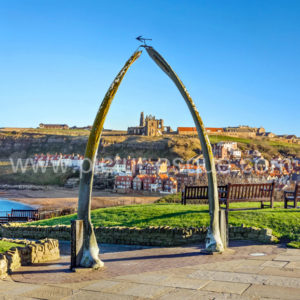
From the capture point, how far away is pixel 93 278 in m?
7.72

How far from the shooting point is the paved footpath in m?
6.49

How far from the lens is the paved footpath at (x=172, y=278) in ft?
21.3

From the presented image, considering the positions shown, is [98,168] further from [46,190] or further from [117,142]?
[117,142]

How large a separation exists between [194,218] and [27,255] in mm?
6100

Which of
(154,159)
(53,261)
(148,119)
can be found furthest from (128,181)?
(148,119)

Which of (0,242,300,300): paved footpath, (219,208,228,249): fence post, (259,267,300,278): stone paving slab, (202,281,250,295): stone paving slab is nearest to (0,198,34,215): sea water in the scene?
(0,242,300,300): paved footpath

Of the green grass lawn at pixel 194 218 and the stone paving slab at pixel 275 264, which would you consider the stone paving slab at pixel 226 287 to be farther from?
the green grass lawn at pixel 194 218

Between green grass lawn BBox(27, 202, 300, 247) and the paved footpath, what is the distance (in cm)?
198

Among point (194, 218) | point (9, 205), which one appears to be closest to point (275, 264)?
point (194, 218)

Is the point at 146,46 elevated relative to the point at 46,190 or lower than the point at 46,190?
elevated

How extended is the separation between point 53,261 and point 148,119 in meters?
165

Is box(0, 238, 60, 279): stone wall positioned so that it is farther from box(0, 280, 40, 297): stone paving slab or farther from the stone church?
the stone church

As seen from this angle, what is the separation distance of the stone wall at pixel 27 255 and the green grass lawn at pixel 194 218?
391 cm

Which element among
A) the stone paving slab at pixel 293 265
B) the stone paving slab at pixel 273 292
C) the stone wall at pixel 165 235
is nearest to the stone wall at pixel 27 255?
the stone wall at pixel 165 235
